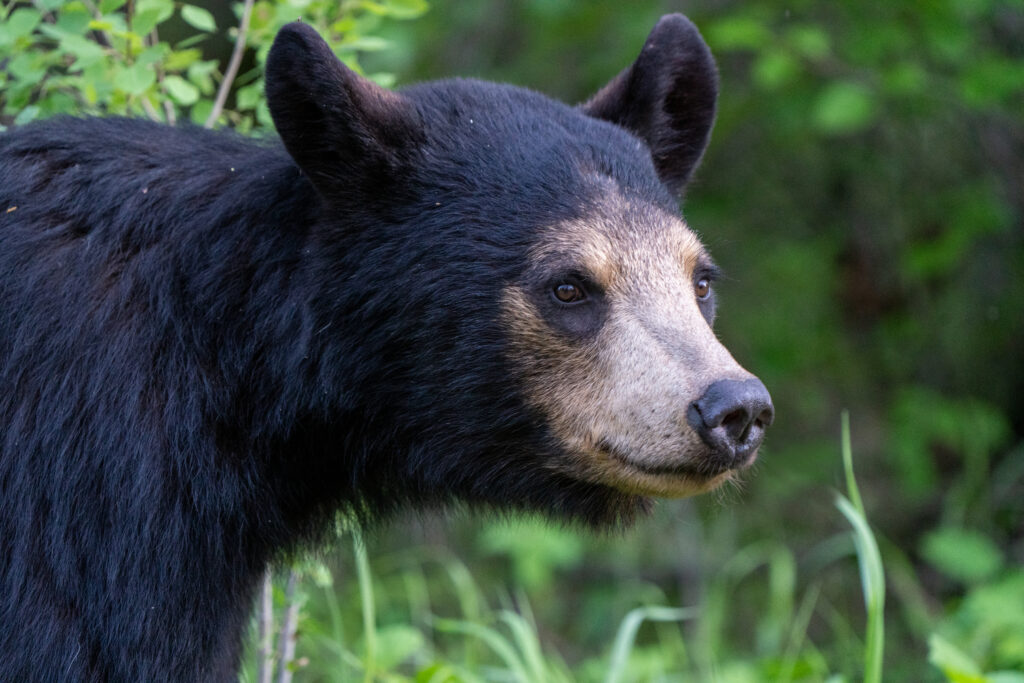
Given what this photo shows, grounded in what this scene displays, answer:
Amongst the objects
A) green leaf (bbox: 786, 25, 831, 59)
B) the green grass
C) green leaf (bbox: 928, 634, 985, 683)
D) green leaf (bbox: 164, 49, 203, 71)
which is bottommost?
the green grass

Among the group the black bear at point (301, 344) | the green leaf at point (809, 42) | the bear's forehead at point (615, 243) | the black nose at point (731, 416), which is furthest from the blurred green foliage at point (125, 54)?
the green leaf at point (809, 42)

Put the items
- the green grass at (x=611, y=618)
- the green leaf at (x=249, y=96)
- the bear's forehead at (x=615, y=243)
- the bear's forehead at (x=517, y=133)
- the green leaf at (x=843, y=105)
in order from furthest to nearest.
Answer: the green leaf at (x=843, y=105), the green grass at (x=611, y=618), the green leaf at (x=249, y=96), the bear's forehead at (x=517, y=133), the bear's forehead at (x=615, y=243)

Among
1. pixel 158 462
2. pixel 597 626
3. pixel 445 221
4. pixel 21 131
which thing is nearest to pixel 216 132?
pixel 21 131

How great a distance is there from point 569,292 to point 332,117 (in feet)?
2.50

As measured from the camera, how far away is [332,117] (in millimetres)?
2963

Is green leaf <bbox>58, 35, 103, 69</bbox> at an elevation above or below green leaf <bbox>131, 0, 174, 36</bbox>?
below

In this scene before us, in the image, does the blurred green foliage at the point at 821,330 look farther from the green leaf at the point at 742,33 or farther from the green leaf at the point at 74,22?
the green leaf at the point at 74,22

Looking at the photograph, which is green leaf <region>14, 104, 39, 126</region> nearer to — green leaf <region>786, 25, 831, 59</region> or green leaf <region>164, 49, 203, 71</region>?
green leaf <region>164, 49, 203, 71</region>

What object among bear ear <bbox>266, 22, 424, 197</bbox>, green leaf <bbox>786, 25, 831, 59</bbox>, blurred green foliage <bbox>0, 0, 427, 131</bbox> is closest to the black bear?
bear ear <bbox>266, 22, 424, 197</bbox>

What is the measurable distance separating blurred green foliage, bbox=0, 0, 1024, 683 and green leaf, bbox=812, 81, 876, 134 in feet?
0.06

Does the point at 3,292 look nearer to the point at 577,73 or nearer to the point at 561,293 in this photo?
the point at 561,293

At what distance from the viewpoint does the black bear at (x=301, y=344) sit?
283 centimetres

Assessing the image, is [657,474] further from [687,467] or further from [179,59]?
[179,59]

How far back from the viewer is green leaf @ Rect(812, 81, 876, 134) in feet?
20.7
